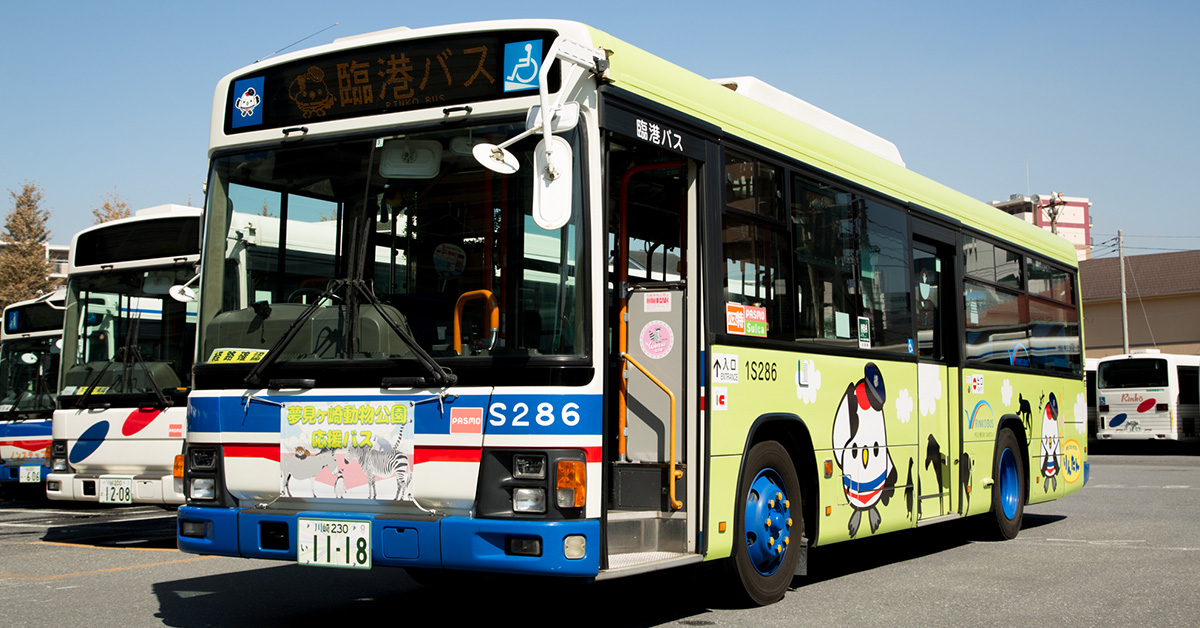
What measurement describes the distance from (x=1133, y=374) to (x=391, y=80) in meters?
32.5

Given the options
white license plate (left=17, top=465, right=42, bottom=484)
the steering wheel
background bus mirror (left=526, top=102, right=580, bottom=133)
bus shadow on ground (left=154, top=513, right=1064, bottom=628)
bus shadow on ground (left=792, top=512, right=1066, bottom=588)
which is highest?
background bus mirror (left=526, top=102, right=580, bottom=133)

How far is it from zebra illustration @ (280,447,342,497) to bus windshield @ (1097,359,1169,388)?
32.4 m

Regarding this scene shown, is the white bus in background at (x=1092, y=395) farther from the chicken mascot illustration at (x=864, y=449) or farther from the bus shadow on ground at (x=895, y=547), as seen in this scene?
the chicken mascot illustration at (x=864, y=449)

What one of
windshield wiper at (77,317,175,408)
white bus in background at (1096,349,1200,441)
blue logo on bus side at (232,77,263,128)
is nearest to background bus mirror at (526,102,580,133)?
blue logo on bus side at (232,77,263,128)

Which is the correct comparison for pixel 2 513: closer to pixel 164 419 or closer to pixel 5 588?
pixel 164 419

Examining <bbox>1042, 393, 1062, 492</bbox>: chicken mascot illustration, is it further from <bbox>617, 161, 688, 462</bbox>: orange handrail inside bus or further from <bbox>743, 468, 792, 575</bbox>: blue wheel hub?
<bbox>617, 161, 688, 462</bbox>: orange handrail inside bus

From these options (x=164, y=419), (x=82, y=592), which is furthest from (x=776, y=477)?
(x=164, y=419)

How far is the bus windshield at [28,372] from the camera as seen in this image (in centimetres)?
1652

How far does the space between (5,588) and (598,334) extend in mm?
5482

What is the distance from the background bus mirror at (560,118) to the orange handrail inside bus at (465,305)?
0.91 meters

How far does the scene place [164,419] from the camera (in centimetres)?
1148

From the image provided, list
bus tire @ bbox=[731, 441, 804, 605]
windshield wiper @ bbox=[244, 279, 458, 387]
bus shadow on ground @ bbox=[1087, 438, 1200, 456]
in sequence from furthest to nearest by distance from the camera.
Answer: bus shadow on ground @ bbox=[1087, 438, 1200, 456]
bus tire @ bbox=[731, 441, 804, 605]
windshield wiper @ bbox=[244, 279, 458, 387]

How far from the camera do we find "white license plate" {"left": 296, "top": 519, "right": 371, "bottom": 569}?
578 centimetres

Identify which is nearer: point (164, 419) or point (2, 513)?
point (164, 419)
